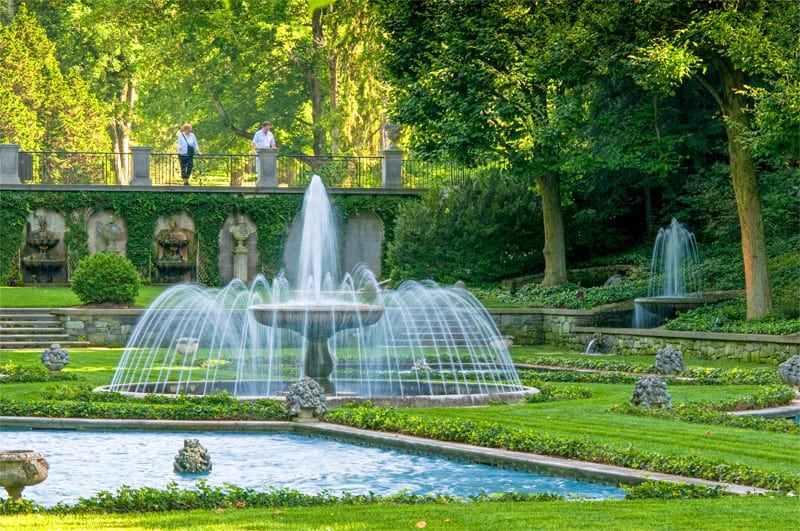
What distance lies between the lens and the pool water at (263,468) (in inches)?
461

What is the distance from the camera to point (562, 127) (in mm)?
30109

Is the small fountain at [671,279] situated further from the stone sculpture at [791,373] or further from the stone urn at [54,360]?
the stone urn at [54,360]

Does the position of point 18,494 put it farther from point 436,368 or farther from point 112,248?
point 112,248

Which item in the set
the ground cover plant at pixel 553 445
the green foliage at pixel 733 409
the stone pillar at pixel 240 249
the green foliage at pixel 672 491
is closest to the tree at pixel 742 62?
the ground cover plant at pixel 553 445

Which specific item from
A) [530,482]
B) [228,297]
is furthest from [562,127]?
[530,482]

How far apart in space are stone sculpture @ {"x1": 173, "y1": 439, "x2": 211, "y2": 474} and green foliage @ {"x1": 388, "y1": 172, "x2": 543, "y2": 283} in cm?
2301

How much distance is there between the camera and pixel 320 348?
19844 mm

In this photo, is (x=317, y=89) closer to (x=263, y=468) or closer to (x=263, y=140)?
(x=263, y=140)

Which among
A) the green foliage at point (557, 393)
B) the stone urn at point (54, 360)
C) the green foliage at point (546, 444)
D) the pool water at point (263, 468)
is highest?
the stone urn at point (54, 360)

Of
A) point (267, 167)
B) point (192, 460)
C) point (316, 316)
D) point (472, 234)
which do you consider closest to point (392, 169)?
point (267, 167)

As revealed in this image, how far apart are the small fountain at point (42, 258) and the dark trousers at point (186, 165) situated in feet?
14.8

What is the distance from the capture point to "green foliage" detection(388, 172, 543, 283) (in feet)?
117

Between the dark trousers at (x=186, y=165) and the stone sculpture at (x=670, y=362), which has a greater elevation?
the dark trousers at (x=186, y=165)

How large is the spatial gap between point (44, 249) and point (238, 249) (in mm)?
5922
